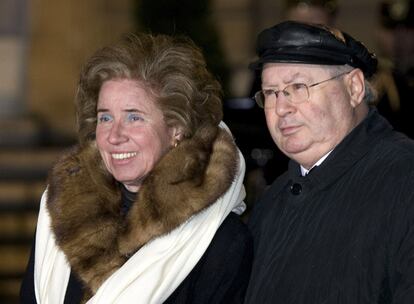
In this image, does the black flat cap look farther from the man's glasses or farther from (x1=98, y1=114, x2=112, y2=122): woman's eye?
(x1=98, y1=114, x2=112, y2=122): woman's eye

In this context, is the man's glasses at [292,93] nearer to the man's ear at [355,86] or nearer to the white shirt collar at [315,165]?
the man's ear at [355,86]

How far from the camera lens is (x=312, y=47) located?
3945 mm

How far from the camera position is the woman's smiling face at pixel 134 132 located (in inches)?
170

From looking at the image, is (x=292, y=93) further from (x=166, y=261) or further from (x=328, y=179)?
(x=166, y=261)

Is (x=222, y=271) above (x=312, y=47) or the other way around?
the other way around

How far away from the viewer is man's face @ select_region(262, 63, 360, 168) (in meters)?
3.94

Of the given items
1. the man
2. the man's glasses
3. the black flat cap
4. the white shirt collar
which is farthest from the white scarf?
the black flat cap

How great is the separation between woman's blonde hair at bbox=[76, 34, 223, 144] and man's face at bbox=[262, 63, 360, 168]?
439 millimetres

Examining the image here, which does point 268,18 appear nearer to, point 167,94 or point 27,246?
point 27,246

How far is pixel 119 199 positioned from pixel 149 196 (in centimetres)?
27

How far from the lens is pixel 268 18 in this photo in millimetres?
13250

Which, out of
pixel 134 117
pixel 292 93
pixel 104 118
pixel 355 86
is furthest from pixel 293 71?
pixel 104 118

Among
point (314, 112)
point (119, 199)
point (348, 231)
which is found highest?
point (314, 112)

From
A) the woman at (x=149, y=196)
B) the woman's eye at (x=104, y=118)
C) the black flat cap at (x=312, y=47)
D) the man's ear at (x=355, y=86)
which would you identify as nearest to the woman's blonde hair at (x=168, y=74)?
the woman at (x=149, y=196)
